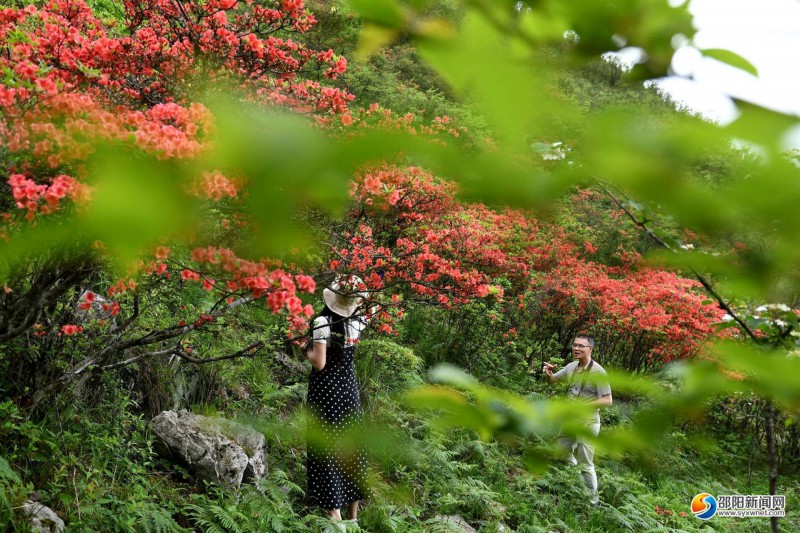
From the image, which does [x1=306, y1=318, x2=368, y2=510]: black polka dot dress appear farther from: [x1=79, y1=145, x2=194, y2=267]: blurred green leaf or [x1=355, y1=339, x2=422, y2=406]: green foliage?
[x1=79, y1=145, x2=194, y2=267]: blurred green leaf

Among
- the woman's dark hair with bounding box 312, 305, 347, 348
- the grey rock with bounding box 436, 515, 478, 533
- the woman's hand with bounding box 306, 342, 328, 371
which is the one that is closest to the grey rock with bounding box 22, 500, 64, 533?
the woman's hand with bounding box 306, 342, 328, 371

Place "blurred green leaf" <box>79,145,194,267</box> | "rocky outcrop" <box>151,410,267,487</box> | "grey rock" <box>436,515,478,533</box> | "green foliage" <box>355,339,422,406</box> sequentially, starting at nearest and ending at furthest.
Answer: "blurred green leaf" <box>79,145,194,267</box>, "rocky outcrop" <box>151,410,267,487</box>, "grey rock" <box>436,515,478,533</box>, "green foliage" <box>355,339,422,406</box>

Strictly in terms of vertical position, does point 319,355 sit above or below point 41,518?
above

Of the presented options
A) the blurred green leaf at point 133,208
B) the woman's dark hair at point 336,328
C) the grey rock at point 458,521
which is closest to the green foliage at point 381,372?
the grey rock at point 458,521

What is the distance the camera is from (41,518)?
2.85 m

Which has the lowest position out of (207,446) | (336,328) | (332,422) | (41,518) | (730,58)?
(41,518)

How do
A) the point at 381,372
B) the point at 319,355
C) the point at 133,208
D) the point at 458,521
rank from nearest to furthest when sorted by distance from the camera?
1. the point at 133,208
2. the point at 319,355
3. the point at 458,521
4. the point at 381,372

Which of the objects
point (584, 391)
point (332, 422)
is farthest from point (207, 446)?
point (584, 391)

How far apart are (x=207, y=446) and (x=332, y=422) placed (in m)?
0.87

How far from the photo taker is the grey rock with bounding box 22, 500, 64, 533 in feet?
9.21

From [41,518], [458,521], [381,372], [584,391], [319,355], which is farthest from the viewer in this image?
[381,372]

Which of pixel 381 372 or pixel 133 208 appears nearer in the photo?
pixel 133 208

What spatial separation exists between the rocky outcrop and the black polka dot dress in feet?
1.66

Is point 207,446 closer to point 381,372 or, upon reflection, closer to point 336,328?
point 336,328
